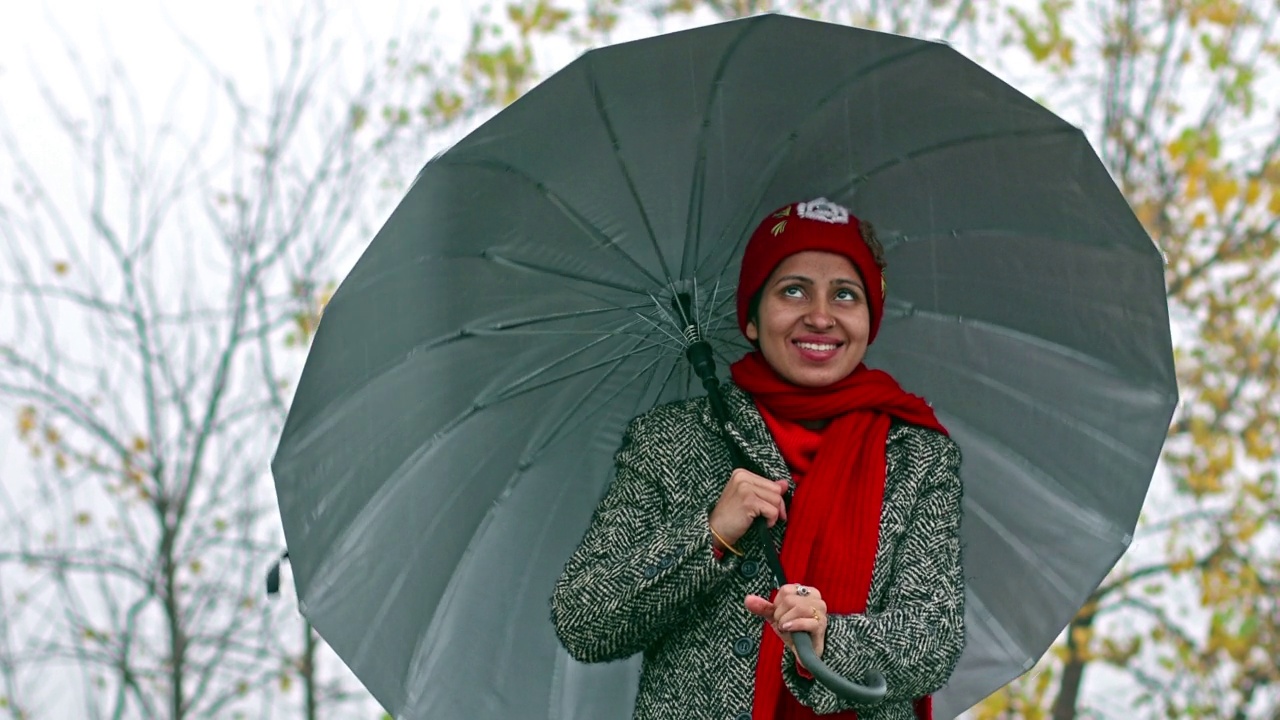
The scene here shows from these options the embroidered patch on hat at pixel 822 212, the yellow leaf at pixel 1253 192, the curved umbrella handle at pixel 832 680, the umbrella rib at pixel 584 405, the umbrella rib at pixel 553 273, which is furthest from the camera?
the yellow leaf at pixel 1253 192

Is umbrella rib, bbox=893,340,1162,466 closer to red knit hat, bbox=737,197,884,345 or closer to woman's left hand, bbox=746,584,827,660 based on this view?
red knit hat, bbox=737,197,884,345

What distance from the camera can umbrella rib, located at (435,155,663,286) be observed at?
2.28m

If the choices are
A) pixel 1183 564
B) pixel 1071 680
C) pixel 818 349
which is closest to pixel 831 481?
pixel 818 349

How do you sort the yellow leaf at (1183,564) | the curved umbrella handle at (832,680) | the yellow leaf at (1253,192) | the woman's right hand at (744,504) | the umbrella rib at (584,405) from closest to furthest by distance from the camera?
the curved umbrella handle at (832,680) < the woman's right hand at (744,504) < the umbrella rib at (584,405) < the yellow leaf at (1253,192) < the yellow leaf at (1183,564)

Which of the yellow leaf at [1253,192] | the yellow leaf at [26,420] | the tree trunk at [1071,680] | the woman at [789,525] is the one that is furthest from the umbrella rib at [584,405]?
the tree trunk at [1071,680]

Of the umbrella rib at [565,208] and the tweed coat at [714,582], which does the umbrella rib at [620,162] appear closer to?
the umbrella rib at [565,208]

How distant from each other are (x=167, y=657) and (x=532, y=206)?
4.59 m

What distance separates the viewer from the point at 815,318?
2.27m

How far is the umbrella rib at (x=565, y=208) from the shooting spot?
2.28 m

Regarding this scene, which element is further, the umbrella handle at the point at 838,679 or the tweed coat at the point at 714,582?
the tweed coat at the point at 714,582

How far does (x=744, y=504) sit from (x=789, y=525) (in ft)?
0.43

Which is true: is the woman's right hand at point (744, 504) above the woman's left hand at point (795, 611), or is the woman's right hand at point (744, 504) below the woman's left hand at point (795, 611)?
above

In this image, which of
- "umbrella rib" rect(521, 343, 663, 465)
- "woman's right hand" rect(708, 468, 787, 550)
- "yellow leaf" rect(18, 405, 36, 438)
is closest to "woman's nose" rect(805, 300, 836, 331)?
"woman's right hand" rect(708, 468, 787, 550)

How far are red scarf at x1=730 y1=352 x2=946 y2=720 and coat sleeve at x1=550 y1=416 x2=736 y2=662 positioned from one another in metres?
0.13
